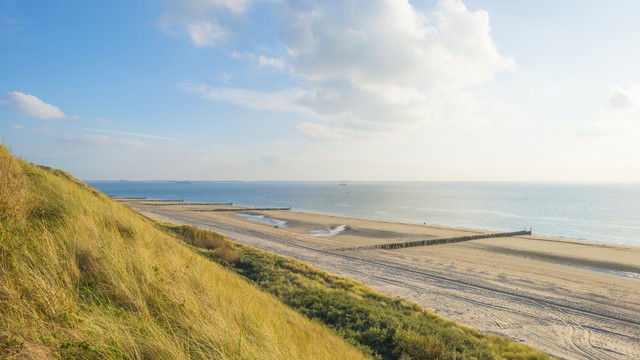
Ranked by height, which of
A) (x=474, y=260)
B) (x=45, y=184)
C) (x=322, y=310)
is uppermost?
(x=45, y=184)

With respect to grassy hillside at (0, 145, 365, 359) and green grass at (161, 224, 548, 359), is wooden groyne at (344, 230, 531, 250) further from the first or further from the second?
grassy hillside at (0, 145, 365, 359)

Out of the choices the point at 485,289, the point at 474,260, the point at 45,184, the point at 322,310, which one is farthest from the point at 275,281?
the point at 474,260

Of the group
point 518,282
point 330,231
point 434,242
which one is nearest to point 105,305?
point 518,282

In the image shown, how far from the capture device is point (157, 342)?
3.44 meters

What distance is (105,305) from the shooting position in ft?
14.4

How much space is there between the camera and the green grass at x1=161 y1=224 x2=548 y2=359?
30.3 feet

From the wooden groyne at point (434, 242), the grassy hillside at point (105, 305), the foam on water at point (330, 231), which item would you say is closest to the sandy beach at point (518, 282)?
the wooden groyne at point (434, 242)

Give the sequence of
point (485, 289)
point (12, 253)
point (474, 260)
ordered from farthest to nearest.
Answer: point (474, 260)
point (485, 289)
point (12, 253)

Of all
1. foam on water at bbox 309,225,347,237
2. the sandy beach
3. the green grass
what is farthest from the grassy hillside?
foam on water at bbox 309,225,347,237

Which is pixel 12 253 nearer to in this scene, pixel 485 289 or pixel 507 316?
pixel 507 316

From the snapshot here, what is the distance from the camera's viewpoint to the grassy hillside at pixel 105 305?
3.28 m

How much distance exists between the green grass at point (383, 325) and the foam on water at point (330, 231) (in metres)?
29.3

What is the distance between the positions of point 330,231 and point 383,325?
130 ft

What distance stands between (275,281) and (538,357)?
10515mm
